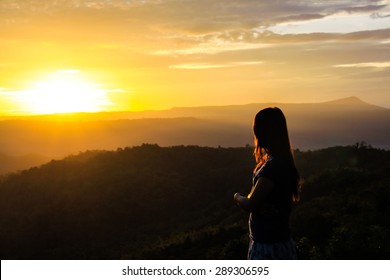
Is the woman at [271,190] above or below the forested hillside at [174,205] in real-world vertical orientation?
above

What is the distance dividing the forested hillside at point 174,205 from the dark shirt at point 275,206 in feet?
19.8

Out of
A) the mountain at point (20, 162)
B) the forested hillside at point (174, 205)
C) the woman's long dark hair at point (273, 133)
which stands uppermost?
the woman's long dark hair at point (273, 133)

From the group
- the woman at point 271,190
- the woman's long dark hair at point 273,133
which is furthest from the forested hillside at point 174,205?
the woman's long dark hair at point 273,133

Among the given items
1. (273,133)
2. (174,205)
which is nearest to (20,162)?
(174,205)

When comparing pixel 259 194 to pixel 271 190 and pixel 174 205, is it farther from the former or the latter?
pixel 174 205

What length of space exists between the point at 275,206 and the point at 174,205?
27.9 m

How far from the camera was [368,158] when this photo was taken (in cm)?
3325

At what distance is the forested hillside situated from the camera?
14773 mm

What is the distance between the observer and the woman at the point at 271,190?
16.9 ft

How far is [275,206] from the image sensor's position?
5.21 m

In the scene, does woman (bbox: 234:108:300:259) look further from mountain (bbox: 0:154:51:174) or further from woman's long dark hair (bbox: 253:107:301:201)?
mountain (bbox: 0:154:51:174)

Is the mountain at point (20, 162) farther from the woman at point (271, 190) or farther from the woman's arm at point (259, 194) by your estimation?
the woman's arm at point (259, 194)

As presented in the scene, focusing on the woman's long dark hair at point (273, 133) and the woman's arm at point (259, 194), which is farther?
the woman's long dark hair at point (273, 133)

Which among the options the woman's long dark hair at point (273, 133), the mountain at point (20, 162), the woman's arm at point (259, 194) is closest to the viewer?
the woman's arm at point (259, 194)
